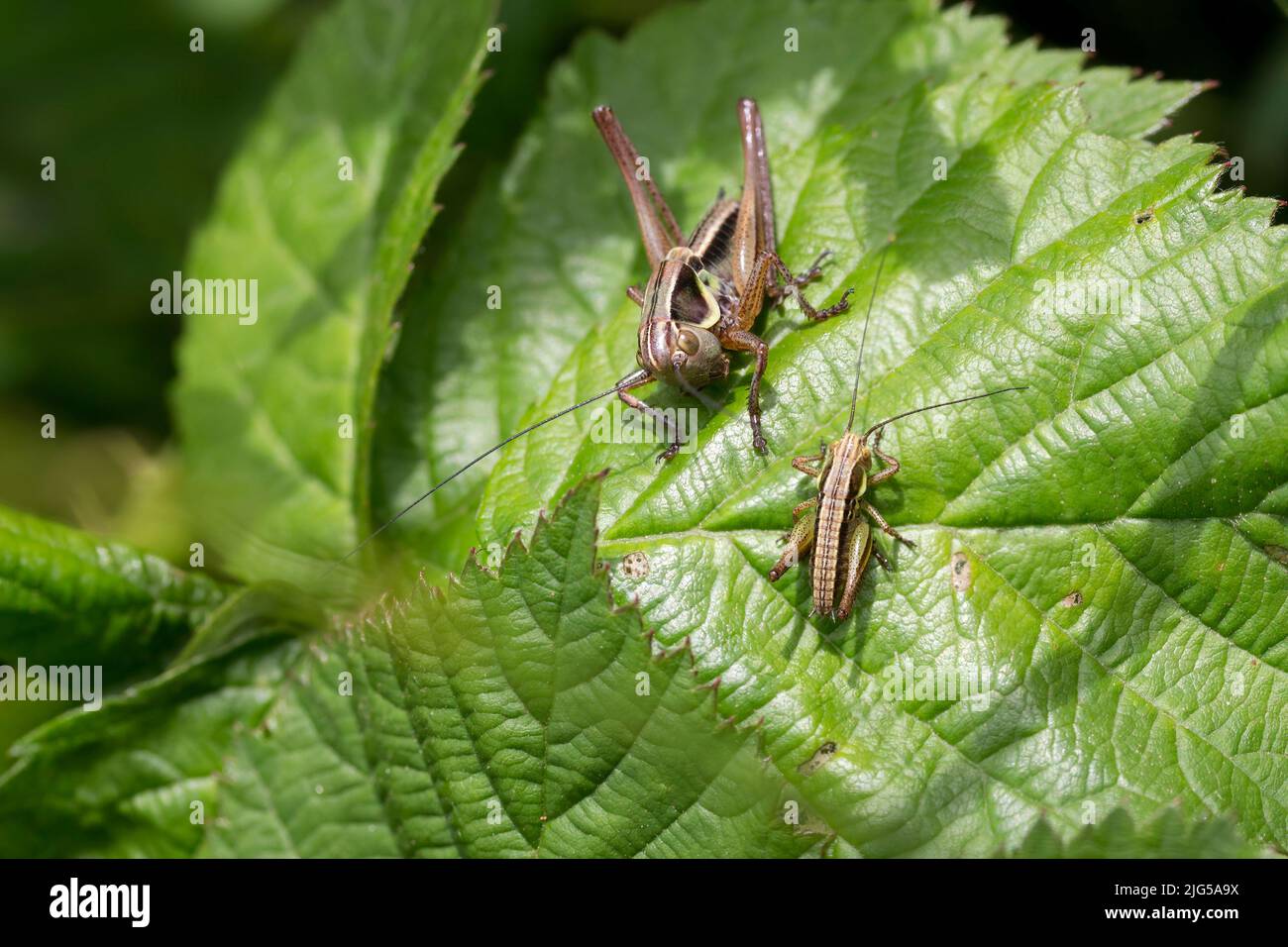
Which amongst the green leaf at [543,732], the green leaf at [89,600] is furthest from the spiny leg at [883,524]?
the green leaf at [89,600]

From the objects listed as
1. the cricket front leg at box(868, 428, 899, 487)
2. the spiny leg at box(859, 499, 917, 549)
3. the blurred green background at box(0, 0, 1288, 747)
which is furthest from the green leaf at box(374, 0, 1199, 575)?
the spiny leg at box(859, 499, 917, 549)

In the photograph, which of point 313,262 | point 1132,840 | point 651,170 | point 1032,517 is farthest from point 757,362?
point 313,262

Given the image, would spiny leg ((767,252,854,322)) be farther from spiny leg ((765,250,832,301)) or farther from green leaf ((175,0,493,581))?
green leaf ((175,0,493,581))

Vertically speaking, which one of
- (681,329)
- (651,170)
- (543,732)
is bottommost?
(543,732)

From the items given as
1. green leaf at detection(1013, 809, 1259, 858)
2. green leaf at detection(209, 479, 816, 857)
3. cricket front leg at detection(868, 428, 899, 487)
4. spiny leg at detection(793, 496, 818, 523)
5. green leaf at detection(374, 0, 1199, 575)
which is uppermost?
green leaf at detection(374, 0, 1199, 575)

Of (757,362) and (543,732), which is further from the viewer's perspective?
(757,362)

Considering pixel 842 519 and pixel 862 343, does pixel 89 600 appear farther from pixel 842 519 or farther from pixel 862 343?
pixel 862 343
